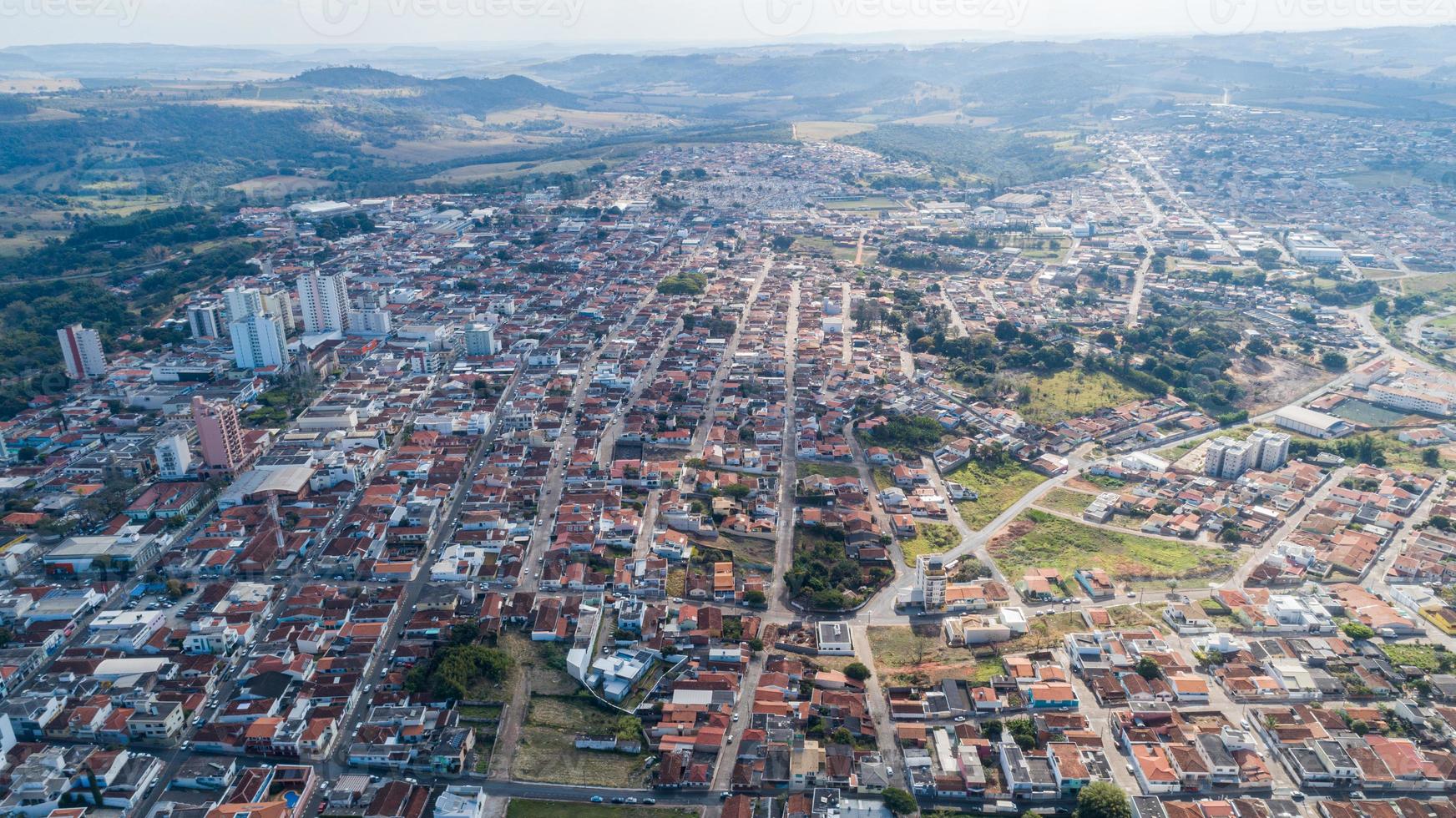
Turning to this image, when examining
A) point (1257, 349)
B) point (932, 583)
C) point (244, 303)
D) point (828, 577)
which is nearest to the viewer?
point (932, 583)

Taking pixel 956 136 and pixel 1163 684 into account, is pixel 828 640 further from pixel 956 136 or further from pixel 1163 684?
pixel 956 136

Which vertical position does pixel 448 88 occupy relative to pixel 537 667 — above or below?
above

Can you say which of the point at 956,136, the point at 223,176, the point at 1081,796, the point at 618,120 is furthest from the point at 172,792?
the point at 618,120

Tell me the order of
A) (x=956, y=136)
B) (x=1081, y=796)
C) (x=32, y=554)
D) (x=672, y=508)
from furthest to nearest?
1. (x=956, y=136)
2. (x=672, y=508)
3. (x=32, y=554)
4. (x=1081, y=796)

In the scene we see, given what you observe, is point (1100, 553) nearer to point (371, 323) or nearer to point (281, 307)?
point (371, 323)

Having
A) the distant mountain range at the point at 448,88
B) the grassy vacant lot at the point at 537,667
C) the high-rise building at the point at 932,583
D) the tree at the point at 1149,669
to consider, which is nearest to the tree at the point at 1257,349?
the high-rise building at the point at 932,583

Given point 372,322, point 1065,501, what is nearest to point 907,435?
point 1065,501

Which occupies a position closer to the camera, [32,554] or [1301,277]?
[32,554]

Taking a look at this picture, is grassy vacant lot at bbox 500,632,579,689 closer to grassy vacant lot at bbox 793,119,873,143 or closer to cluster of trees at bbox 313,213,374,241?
cluster of trees at bbox 313,213,374,241
